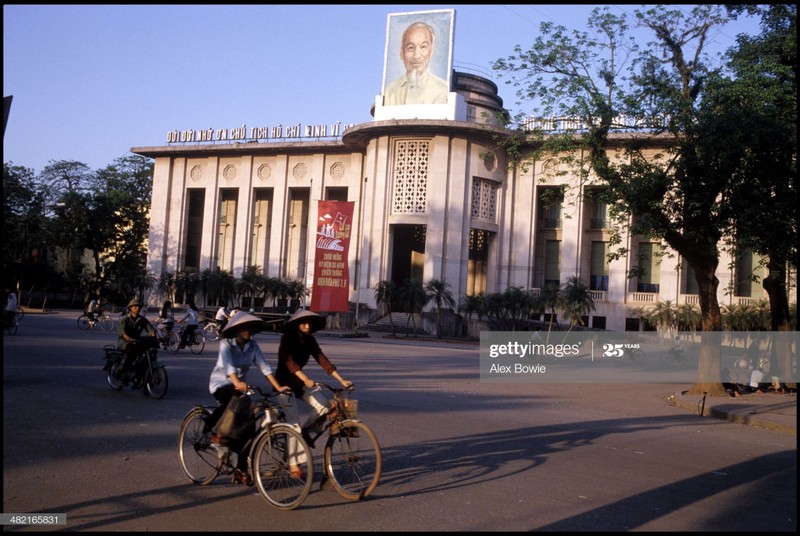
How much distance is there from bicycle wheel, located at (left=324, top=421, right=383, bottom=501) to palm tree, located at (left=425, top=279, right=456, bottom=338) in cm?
3894

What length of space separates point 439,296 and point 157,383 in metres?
34.2

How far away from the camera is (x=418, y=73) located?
51000mm

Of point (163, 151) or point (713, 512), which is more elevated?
point (163, 151)

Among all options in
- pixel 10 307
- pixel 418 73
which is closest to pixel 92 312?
pixel 10 307

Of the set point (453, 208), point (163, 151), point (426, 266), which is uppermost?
point (163, 151)

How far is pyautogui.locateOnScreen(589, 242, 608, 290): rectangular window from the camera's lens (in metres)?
54.0

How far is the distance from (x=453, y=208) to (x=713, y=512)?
148ft

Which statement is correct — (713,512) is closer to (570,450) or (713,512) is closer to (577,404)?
(570,450)

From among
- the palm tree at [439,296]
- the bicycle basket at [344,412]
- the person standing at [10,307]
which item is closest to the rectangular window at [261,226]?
the palm tree at [439,296]

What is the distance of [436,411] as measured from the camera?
1258 centimetres

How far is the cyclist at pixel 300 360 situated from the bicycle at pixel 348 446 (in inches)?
8.7

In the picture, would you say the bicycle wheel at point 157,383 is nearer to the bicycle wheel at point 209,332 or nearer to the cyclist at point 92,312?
the bicycle wheel at point 209,332

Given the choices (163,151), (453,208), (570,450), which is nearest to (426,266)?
(453,208)

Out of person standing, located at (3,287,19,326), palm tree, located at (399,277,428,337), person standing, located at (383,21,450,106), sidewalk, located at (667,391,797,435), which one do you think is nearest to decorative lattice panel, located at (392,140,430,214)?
person standing, located at (383,21,450,106)
